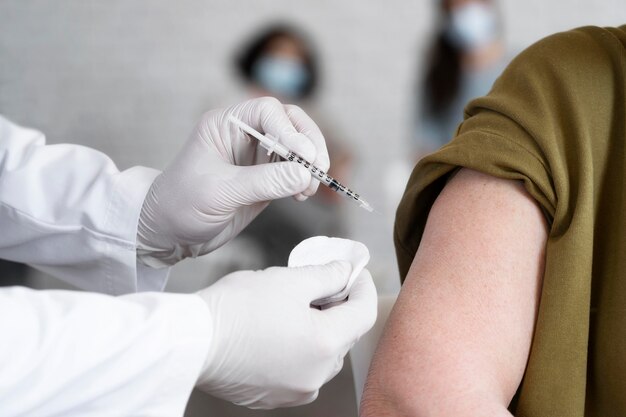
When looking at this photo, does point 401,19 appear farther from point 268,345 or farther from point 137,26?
point 268,345

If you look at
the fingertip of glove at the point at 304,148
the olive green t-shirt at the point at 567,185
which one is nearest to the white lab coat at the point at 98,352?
the fingertip of glove at the point at 304,148

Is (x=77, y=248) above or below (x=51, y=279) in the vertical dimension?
above

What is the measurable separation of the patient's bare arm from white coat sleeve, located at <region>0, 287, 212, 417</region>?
27 cm

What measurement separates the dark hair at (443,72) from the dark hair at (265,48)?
51 centimetres

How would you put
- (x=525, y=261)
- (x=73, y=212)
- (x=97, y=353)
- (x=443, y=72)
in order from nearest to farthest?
(x=97, y=353) → (x=525, y=261) → (x=73, y=212) → (x=443, y=72)

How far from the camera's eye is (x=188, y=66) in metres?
2.71

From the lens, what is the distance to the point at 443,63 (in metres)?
2.96

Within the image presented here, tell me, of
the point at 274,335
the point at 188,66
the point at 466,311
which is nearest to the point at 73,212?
the point at 274,335

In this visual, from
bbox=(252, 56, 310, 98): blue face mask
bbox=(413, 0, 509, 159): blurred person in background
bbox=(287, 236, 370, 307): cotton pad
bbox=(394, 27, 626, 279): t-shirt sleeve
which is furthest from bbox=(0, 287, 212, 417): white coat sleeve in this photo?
bbox=(413, 0, 509, 159): blurred person in background

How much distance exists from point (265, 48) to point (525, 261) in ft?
6.63

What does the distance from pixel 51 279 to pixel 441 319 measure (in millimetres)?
2038

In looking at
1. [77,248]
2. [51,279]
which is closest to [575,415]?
[77,248]

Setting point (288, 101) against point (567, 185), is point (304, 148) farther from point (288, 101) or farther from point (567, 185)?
point (288, 101)

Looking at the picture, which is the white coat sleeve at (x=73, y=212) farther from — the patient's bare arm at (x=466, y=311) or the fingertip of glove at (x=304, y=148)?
the patient's bare arm at (x=466, y=311)
